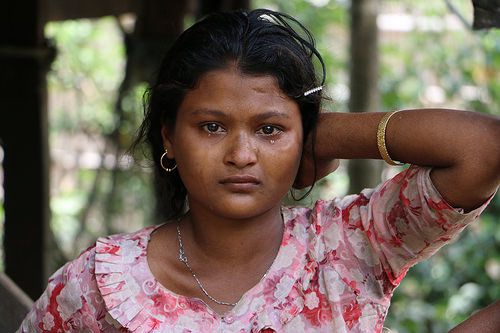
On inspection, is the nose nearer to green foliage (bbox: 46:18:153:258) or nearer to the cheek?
the cheek

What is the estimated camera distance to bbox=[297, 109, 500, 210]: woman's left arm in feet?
6.41

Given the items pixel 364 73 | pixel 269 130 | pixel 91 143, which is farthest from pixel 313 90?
pixel 91 143

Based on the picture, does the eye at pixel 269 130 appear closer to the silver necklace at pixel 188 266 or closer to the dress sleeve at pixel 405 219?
the dress sleeve at pixel 405 219

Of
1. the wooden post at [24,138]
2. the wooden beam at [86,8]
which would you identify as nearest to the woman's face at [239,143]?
the wooden post at [24,138]

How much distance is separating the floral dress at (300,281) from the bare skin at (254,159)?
0.04 m

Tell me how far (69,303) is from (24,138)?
2089 mm

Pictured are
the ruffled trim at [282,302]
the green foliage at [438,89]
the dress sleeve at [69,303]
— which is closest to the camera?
the ruffled trim at [282,302]

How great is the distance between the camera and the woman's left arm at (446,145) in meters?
1.96

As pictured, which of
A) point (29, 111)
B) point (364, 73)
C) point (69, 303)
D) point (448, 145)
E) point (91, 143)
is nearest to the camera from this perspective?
point (448, 145)

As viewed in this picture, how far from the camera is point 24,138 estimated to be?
4285 millimetres

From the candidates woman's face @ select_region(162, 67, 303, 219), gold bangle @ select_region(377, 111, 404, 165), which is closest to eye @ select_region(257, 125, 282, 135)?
woman's face @ select_region(162, 67, 303, 219)

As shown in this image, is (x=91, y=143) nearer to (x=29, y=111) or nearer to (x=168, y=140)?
(x=29, y=111)

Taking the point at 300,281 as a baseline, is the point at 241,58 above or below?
above

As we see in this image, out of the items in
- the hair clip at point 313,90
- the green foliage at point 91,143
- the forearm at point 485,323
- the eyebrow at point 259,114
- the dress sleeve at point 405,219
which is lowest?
the green foliage at point 91,143
